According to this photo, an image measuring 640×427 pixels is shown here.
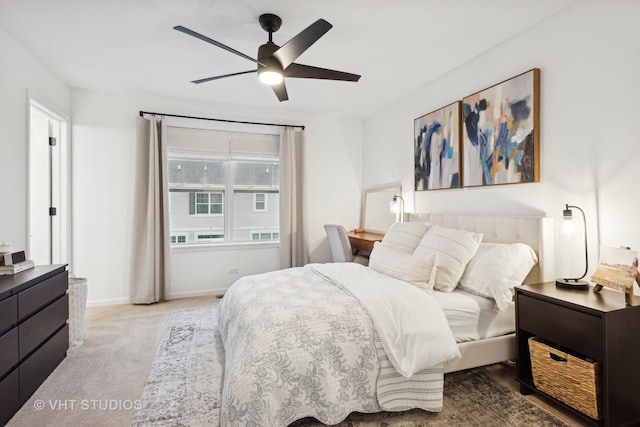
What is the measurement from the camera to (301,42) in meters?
1.98

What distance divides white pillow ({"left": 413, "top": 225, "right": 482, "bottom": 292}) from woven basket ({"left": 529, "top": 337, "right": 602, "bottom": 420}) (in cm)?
59

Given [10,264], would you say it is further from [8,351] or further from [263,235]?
[263,235]

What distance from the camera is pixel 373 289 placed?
2.14 m

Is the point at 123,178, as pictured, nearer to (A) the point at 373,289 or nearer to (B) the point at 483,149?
(A) the point at 373,289

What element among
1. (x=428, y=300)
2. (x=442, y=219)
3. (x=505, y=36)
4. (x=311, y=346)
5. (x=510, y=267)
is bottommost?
(x=311, y=346)

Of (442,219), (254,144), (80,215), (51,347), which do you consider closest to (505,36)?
(442,219)

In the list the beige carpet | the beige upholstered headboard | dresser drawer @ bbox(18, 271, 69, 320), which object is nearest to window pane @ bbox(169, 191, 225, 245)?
the beige carpet

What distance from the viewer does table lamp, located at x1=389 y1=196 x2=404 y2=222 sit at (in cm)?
400

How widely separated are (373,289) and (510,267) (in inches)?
37.6

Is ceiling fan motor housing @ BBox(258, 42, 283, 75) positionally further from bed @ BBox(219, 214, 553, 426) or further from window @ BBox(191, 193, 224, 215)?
window @ BBox(191, 193, 224, 215)

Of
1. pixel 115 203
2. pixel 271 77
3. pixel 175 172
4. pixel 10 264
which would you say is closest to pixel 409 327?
pixel 271 77

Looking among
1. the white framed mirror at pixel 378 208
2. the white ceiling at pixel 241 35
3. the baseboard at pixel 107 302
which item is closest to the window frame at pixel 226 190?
the baseboard at pixel 107 302

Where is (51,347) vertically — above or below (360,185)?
below

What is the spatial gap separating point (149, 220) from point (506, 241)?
3.80 meters
